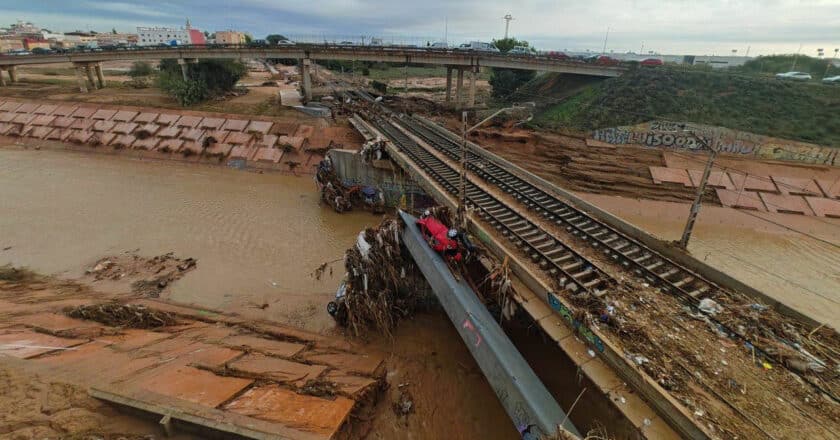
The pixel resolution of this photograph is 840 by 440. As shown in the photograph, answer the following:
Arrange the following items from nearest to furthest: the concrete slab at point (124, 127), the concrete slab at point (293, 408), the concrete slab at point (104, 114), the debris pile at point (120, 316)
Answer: the concrete slab at point (293, 408) → the debris pile at point (120, 316) → the concrete slab at point (124, 127) → the concrete slab at point (104, 114)

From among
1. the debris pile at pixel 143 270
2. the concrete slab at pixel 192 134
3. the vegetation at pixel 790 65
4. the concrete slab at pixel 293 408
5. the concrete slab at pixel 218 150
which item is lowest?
the debris pile at pixel 143 270

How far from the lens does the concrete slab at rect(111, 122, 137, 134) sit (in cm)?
3434

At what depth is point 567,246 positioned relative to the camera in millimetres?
12758

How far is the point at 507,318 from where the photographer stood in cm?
1060

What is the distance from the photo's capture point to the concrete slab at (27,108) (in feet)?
125

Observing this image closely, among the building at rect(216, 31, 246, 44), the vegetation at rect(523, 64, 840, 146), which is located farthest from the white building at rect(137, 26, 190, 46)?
the vegetation at rect(523, 64, 840, 146)

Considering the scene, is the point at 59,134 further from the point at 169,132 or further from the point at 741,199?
the point at 741,199

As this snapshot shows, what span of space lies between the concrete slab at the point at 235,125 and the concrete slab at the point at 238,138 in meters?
0.76

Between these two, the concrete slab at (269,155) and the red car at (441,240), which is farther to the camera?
the concrete slab at (269,155)

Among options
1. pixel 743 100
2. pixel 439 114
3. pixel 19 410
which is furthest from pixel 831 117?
pixel 19 410

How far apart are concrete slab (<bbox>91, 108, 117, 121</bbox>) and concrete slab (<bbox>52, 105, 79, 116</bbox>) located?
2.87 metres

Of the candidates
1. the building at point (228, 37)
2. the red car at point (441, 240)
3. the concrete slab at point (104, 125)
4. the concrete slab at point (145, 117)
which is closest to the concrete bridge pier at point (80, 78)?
the concrete slab at point (104, 125)

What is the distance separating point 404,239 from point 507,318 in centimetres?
443

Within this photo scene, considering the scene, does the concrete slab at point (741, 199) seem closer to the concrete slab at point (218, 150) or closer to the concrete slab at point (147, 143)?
the concrete slab at point (218, 150)
